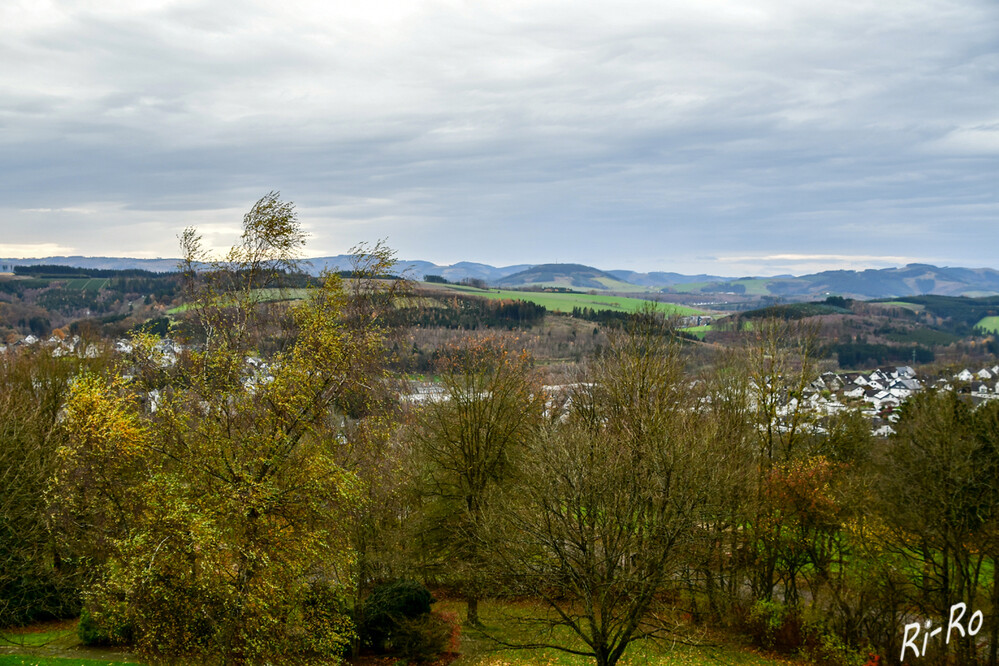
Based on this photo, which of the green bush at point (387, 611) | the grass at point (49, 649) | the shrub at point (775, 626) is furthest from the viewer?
the shrub at point (775, 626)

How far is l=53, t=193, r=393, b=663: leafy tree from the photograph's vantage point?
1271 cm

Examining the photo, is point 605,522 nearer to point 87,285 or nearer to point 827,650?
point 827,650

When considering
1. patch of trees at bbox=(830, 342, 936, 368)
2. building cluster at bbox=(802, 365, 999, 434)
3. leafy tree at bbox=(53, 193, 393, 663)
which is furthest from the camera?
patch of trees at bbox=(830, 342, 936, 368)

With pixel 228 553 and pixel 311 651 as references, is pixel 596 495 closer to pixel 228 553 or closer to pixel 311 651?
pixel 311 651

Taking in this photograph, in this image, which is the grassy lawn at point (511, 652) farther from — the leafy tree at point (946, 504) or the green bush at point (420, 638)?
the leafy tree at point (946, 504)

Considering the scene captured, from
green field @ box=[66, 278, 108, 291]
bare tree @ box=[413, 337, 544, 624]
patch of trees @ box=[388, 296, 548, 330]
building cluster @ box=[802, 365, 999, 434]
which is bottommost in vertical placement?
building cluster @ box=[802, 365, 999, 434]

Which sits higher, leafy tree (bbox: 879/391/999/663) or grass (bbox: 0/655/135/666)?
leafy tree (bbox: 879/391/999/663)

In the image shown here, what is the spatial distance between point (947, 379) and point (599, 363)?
15016 millimetres

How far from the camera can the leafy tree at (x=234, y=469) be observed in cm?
1271

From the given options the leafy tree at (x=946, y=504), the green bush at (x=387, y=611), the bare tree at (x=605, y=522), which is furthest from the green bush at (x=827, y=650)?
the green bush at (x=387, y=611)

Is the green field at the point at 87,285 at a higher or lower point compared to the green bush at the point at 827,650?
higher

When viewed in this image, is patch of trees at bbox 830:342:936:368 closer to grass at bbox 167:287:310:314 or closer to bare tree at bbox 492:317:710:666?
bare tree at bbox 492:317:710:666

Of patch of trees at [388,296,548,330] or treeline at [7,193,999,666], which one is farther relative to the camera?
patch of trees at [388,296,548,330]

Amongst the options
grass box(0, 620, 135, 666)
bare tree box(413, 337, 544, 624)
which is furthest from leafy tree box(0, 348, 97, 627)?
bare tree box(413, 337, 544, 624)
